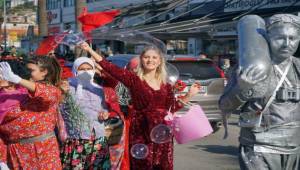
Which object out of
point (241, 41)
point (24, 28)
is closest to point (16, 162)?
point (241, 41)

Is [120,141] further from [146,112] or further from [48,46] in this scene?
[48,46]

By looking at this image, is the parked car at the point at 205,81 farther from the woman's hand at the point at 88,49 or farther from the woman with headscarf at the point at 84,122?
the woman's hand at the point at 88,49

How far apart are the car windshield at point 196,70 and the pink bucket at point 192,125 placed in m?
5.99

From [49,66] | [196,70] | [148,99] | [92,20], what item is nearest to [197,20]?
[196,70]

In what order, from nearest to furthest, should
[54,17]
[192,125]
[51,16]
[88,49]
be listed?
[192,125] → [88,49] → [54,17] → [51,16]

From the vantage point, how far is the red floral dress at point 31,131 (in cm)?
454

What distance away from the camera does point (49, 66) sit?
15.6 feet

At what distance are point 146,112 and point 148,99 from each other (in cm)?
12

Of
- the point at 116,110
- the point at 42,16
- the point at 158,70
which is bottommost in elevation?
the point at 116,110

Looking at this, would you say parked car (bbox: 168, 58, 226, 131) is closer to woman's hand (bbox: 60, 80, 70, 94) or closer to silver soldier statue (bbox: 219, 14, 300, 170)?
woman's hand (bbox: 60, 80, 70, 94)

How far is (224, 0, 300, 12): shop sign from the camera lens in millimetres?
21362

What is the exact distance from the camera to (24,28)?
80438 millimetres

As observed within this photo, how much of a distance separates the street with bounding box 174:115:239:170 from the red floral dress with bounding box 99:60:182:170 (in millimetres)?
2786

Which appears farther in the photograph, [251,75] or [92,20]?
[92,20]
